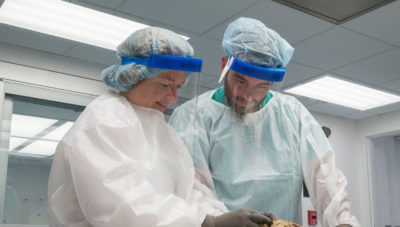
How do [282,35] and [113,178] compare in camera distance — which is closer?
[113,178]

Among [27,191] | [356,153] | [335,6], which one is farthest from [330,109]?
[27,191]

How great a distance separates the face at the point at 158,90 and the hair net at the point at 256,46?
40cm

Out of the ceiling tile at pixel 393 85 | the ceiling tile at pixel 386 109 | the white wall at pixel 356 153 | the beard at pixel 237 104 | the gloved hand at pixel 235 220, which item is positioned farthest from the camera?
the white wall at pixel 356 153

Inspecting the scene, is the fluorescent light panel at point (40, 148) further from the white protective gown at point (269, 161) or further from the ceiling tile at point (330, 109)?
the ceiling tile at point (330, 109)

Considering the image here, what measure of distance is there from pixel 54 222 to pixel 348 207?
3.39 ft

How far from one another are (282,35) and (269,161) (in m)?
1.86

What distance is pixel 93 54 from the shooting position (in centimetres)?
388

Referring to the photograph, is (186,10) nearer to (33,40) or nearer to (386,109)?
(33,40)

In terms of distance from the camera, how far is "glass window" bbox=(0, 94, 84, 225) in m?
3.60

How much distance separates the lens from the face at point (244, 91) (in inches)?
64.9

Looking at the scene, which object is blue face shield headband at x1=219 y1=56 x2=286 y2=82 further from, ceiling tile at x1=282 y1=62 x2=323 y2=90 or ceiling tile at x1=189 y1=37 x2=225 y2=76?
ceiling tile at x1=282 y1=62 x2=323 y2=90

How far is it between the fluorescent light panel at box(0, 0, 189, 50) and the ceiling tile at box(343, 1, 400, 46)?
151cm

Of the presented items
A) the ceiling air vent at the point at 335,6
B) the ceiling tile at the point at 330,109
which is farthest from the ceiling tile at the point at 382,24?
the ceiling tile at the point at 330,109

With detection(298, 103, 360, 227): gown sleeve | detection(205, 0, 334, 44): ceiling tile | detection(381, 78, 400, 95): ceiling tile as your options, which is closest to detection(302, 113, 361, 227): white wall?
detection(381, 78, 400, 95): ceiling tile
